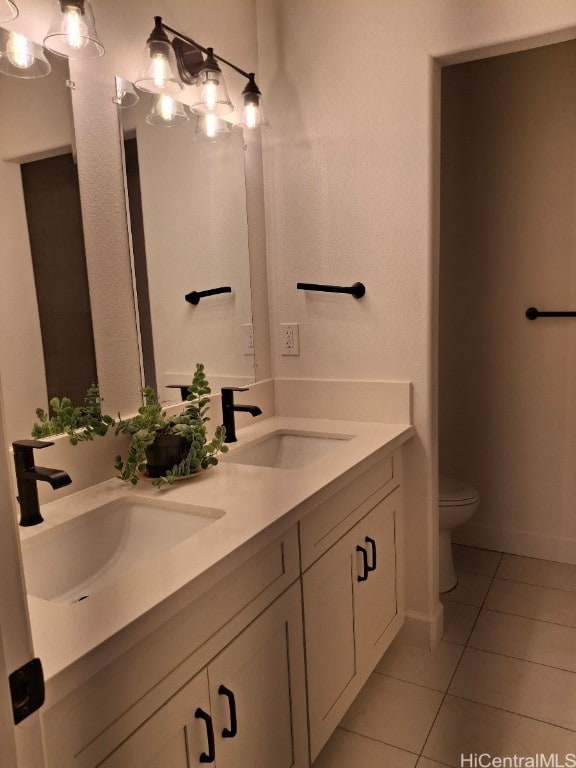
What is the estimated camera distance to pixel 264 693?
4.00ft

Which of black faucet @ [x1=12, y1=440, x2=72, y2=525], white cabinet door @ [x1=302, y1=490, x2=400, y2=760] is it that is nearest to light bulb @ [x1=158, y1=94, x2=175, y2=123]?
black faucet @ [x1=12, y1=440, x2=72, y2=525]

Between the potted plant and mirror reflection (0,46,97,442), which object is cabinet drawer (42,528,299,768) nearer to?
the potted plant

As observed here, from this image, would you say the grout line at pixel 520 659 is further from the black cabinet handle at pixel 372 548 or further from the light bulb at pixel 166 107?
the light bulb at pixel 166 107

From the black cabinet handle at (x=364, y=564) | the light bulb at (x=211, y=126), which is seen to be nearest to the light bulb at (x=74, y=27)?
the light bulb at (x=211, y=126)

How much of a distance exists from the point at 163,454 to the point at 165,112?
99cm

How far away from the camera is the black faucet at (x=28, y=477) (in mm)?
1151

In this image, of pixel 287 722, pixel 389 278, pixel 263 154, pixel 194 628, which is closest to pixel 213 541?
pixel 194 628

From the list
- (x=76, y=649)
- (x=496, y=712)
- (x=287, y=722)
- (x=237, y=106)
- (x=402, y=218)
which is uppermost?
(x=237, y=106)

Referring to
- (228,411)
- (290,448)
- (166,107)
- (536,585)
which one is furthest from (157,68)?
(536,585)

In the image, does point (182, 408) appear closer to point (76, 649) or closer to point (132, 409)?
point (132, 409)

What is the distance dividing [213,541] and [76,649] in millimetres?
346

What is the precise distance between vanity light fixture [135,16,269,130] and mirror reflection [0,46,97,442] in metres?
0.26

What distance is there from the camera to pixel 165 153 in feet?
5.63

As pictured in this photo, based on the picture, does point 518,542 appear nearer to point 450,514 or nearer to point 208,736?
point 450,514
